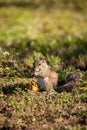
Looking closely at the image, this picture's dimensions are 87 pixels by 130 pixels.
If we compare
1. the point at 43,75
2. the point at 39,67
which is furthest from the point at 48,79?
the point at 39,67

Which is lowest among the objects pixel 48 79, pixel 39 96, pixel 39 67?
pixel 39 96

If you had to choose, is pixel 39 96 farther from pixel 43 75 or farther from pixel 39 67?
pixel 39 67

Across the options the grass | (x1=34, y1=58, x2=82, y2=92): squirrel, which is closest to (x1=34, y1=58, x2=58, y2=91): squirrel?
(x1=34, y1=58, x2=82, y2=92): squirrel

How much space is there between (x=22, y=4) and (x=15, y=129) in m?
17.7

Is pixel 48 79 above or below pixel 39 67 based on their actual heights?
below

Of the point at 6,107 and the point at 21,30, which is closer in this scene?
the point at 6,107

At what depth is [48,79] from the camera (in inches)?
351

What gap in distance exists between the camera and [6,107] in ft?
28.2

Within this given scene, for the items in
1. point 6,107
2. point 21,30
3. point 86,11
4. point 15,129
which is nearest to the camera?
point 15,129

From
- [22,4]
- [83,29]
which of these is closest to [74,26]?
[83,29]

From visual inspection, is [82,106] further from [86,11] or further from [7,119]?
[86,11]

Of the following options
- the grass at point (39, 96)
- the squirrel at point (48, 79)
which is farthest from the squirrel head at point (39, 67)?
the grass at point (39, 96)

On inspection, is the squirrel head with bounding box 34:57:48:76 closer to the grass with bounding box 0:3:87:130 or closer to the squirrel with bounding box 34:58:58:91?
the squirrel with bounding box 34:58:58:91

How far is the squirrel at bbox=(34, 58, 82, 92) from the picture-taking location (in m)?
8.84
